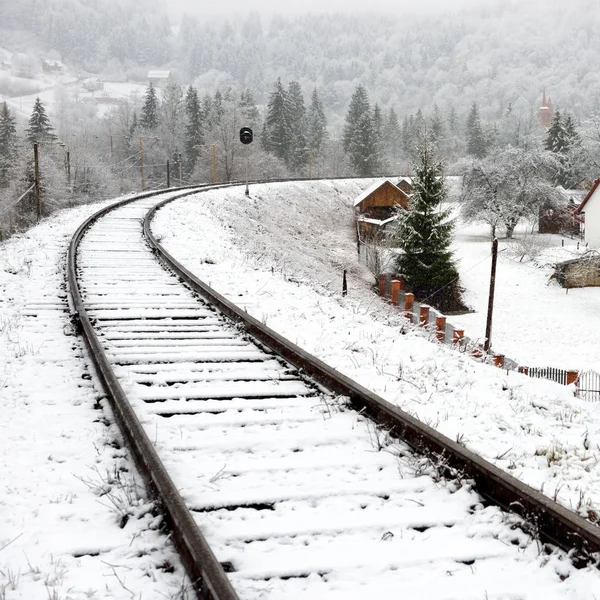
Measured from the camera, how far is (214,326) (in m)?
8.34

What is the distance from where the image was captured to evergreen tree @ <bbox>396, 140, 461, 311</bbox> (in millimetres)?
37438

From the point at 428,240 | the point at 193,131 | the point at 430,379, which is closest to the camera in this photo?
the point at 430,379

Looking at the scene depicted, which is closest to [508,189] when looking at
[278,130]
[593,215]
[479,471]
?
[593,215]

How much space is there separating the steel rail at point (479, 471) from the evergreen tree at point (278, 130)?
88.0m

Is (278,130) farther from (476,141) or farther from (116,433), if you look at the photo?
(116,433)

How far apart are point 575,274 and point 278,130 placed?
202ft

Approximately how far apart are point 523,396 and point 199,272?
794 centimetres

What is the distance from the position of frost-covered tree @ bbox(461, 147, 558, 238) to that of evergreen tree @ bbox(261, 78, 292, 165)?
4232 centimetres

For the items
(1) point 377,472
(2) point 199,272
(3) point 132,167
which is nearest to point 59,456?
(1) point 377,472

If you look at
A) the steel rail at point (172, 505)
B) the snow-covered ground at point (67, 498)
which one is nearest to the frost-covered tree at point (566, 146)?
the snow-covered ground at point (67, 498)

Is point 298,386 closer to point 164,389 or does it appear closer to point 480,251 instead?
point 164,389

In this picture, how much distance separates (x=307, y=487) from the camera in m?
4.04

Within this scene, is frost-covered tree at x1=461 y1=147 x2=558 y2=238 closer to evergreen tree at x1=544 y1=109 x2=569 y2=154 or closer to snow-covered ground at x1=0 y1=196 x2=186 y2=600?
evergreen tree at x1=544 y1=109 x2=569 y2=154

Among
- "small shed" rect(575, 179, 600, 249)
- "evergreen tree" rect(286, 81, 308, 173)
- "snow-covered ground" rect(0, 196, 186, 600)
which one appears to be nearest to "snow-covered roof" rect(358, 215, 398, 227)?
"small shed" rect(575, 179, 600, 249)
